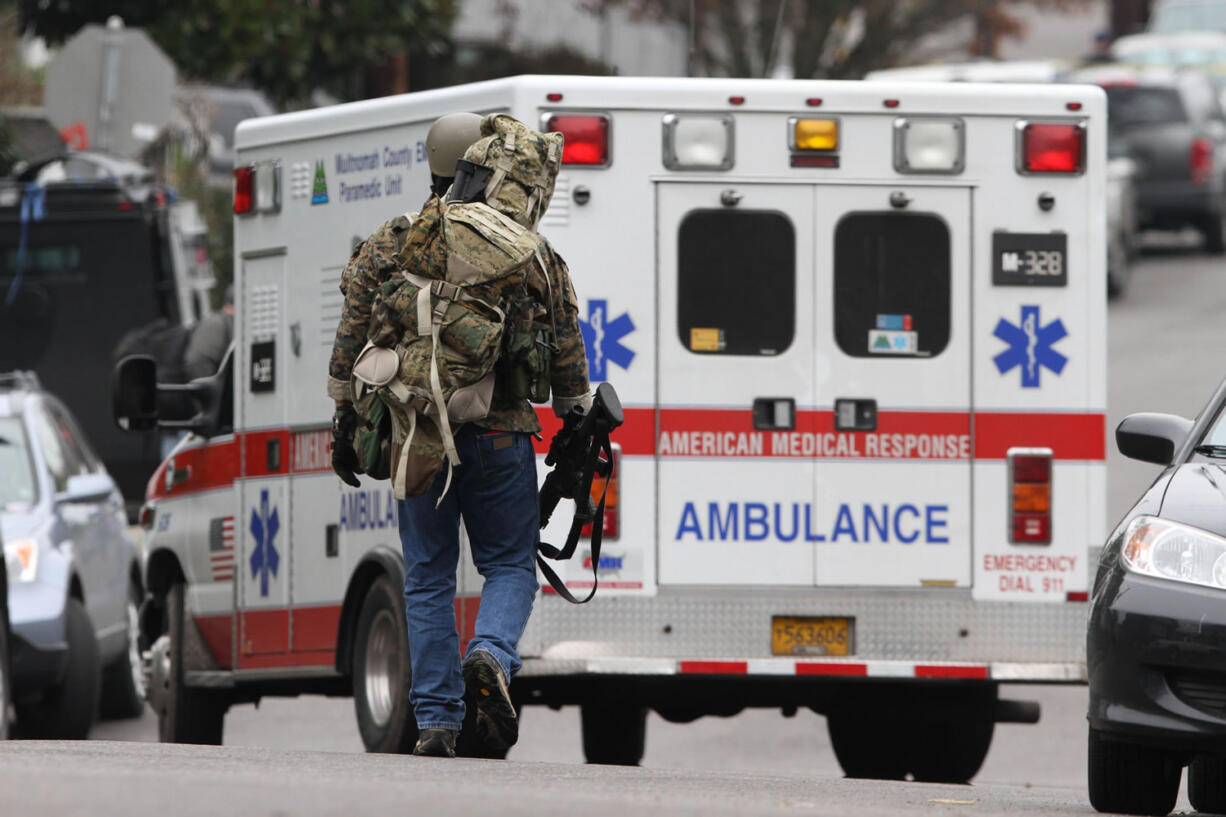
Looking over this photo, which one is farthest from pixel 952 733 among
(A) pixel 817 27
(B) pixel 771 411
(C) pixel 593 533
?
(A) pixel 817 27

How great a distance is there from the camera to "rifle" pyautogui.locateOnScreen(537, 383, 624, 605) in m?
7.52

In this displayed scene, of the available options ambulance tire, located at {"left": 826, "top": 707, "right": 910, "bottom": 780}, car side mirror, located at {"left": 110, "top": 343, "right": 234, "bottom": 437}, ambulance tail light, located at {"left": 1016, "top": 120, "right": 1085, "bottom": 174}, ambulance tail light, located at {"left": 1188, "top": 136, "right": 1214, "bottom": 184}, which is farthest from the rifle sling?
ambulance tail light, located at {"left": 1188, "top": 136, "right": 1214, "bottom": 184}

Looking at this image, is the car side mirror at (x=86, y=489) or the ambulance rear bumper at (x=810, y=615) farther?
the car side mirror at (x=86, y=489)

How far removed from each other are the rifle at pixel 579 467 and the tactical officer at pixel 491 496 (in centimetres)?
10

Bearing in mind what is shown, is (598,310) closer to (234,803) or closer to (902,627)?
(902,627)

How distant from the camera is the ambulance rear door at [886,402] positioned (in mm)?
8695

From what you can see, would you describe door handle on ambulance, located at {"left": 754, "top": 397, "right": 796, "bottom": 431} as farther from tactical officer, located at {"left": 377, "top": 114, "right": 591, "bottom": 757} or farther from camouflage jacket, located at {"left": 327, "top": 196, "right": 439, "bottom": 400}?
camouflage jacket, located at {"left": 327, "top": 196, "right": 439, "bottom": 400}

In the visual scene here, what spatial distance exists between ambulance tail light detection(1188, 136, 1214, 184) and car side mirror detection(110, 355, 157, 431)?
64.0 feet

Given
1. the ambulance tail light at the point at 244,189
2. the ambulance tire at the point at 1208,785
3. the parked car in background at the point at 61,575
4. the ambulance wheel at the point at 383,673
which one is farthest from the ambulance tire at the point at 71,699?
the ambulance tire at the point at 1208,785

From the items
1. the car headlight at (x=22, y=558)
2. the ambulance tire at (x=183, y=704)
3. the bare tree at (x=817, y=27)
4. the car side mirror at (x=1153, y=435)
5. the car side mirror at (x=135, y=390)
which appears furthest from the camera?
the bare tree at (x=817, y=27)

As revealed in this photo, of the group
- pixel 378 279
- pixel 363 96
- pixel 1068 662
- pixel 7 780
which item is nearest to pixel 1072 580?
pixel 1068 662

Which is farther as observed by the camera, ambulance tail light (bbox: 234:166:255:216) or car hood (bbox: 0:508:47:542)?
car hood (bbox: 0:508:47:542)

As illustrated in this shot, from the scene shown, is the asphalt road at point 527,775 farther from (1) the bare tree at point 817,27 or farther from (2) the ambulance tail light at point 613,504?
(1) the bare tree at point 817,27

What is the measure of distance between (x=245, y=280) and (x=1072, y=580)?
132 inches
